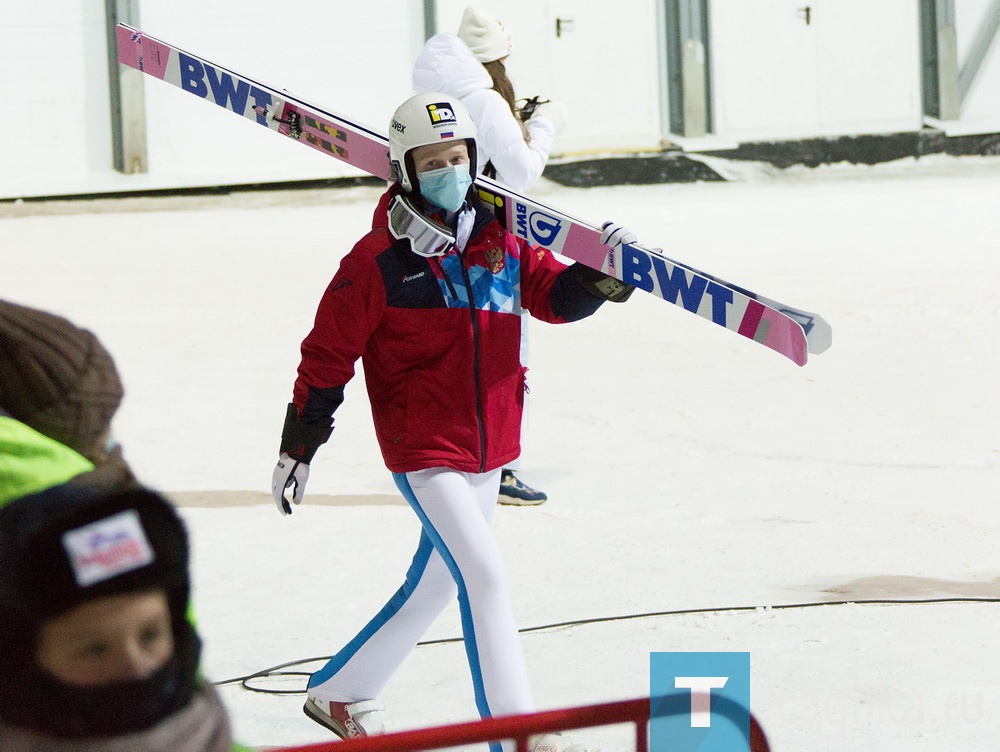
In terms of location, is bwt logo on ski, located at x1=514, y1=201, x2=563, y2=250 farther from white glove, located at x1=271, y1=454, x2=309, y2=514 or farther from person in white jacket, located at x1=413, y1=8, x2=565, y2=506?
person in white jacket, located at x1=413, y1=8, x2=565, y2=506

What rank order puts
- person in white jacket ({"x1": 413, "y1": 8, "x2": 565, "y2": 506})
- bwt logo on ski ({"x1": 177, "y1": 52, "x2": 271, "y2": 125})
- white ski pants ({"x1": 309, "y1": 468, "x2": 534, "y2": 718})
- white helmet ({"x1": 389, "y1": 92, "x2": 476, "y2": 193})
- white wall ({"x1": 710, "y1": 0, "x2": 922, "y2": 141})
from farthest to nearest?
white wall ({"x1": 710, "y1": 0, "x2": 922, "y2": 141}) → person in white jacket ({"x1": 413, "y1": 8, "x2": 565, "y2": 506}) → bwt logo on ski ({"x1": 177, "y1": 52, "x2": 271, "y2": 125}) → white helmet ({"x1": 389, "y1": 92, "x2": 476, "y2": 193}) → white ski pants ({"x1": 309, "y1": 468, "x2": 534, "y2": 718})

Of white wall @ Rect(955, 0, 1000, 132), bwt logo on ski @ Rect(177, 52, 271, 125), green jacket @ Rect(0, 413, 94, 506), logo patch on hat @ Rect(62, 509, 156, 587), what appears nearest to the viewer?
logo patch on hat @ Rect(62, 509, 156, 587)

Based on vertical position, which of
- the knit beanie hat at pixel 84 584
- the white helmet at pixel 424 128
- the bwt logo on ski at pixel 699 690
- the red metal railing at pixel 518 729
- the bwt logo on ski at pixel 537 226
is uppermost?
the white helmet at pixel 424 128

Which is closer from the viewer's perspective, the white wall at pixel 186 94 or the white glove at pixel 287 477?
the white glove at pixel 287 477

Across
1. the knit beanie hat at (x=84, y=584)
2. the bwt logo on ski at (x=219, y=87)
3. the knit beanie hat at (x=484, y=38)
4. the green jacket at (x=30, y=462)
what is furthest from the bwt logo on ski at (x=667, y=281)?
the knit beanie hat at (x=484, y=38)

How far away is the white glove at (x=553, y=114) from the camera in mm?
6262

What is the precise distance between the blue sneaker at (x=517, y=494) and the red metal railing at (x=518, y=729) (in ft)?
13.2

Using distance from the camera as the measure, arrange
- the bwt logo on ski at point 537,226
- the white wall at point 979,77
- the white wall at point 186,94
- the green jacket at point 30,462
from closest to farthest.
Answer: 1. the green jacket at point 30,462
2. the bwt logo on ski at point 537,226
3. the white wall at point 186,94
4. the white wall at point 979,77

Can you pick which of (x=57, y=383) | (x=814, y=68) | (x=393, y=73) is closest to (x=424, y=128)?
(x=57, y=383)

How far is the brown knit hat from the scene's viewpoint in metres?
1.88

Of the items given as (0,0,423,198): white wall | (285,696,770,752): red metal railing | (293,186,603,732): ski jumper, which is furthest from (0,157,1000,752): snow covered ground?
(0,0,423,198): white wall

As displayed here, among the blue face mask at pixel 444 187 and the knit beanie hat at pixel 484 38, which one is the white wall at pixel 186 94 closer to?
the knit beanie hat at pixel 484 38

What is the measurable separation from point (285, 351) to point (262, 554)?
4020 mm

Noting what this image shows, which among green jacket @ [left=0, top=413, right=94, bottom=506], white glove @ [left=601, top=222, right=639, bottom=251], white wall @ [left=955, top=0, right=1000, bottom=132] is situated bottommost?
green jacket @ [left=0, top=413, right=94, bottom=506]
